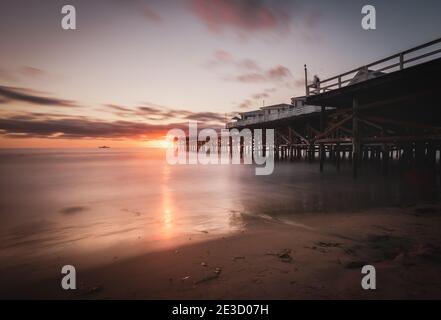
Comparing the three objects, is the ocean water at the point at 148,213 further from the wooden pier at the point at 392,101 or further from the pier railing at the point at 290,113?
the pier railing at the point at 290,113

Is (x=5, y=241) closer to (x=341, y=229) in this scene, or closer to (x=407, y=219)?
(x=341, y=229)

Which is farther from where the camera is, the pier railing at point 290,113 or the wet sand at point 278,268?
the pier railing at point 290,113

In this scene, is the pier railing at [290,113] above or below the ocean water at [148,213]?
above

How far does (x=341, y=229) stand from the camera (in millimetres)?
5809

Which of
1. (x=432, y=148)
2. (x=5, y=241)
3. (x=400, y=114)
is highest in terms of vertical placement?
(x=400, y=114)

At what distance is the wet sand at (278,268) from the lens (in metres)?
3.26

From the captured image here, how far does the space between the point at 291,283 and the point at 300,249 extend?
1321 mm

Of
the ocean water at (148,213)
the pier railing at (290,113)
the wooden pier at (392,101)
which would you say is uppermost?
the pier railing at (290,113)

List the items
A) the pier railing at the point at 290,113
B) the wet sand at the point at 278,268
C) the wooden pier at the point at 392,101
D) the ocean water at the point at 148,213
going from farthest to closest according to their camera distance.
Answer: the pier railing at the point at 290,113, the wooden pier at the point at 392,101, the ocean water at the point at 148,213, the wet sand at the point at 278,268

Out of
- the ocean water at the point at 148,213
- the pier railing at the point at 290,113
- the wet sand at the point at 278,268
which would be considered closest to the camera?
the wet sand at the point at 278,268

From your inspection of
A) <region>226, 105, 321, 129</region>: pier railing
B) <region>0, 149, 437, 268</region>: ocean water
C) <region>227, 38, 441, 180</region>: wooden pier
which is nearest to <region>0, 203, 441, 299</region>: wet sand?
<region>0, 149, 437, 268</region>: ocean water

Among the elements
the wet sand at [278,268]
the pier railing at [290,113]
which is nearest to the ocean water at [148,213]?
the wet sand at [278,268]
